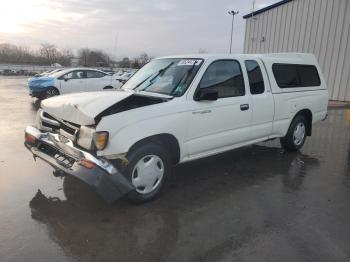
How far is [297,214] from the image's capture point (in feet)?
14.4

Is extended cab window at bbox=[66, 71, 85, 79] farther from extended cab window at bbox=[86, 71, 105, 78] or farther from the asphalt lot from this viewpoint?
the asphalt lot

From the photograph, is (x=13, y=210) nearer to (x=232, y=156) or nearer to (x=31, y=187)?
(x=31, y=187)

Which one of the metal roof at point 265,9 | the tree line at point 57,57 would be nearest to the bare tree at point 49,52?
the tree line at point 57,57

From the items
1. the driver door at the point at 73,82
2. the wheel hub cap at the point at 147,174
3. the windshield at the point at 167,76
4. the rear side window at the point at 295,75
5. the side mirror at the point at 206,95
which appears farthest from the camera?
the driver door at the point at 73,82

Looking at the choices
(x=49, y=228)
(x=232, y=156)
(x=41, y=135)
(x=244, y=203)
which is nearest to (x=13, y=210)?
(x=49, y=228)

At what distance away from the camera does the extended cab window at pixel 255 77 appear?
19.6 ft

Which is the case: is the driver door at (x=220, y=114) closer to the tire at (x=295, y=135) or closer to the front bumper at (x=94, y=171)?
the front bumper at (x=94, y=171)

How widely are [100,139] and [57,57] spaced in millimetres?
76611

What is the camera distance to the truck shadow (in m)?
3.51

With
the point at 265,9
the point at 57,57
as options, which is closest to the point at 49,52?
the point at 57,57

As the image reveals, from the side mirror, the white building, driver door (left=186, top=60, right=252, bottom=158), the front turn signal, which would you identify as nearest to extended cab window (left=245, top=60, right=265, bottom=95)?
driver door (left=186, top=60, right=252, bottom=158)

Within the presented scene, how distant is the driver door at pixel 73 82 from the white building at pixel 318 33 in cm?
1041

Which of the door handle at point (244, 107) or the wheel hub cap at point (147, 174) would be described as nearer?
the wheel hub cap at point (147, 174)

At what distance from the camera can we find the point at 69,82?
15734mm
